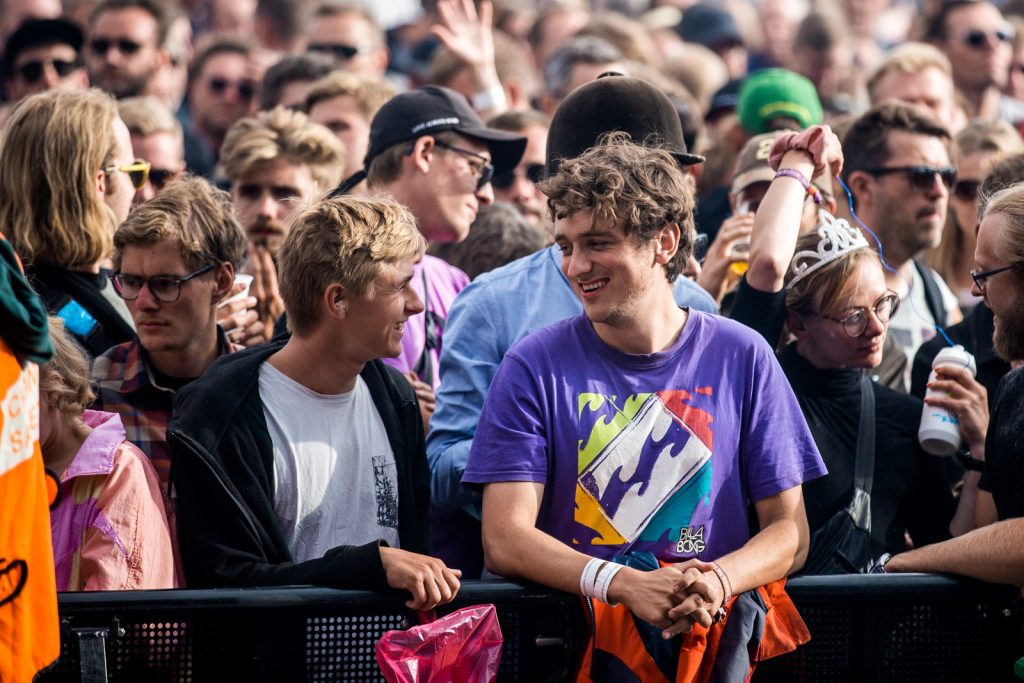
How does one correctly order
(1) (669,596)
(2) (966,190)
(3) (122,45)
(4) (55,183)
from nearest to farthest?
1. (1) (669,596)
2. (4) (55,183)
3. (2) (966,190)
4. (3) (122,45)

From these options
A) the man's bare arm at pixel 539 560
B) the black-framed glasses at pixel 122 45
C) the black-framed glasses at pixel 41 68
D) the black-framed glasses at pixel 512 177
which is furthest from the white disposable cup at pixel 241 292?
the black-framed glasses at pixel 122 45

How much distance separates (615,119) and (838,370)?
111cm

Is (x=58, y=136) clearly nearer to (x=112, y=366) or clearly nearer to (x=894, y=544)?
(x=112, y=366)

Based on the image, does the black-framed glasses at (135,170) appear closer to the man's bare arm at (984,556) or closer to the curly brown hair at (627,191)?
the curly brown hair at (627,191)

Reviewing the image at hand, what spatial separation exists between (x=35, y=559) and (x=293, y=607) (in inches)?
24.6

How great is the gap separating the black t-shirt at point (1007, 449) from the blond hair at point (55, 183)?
9.55ft

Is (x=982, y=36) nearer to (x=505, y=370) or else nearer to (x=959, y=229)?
(x=959, y=229)

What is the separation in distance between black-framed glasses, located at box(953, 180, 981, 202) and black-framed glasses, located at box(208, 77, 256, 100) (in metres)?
4.56

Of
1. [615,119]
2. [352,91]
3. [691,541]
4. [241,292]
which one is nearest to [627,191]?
[615,119]

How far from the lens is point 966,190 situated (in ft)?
21.8

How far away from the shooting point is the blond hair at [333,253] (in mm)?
3850

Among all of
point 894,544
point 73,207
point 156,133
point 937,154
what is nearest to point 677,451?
point 894,544

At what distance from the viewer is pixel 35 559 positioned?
298cm

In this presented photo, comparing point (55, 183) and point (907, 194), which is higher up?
point (55, 183)
